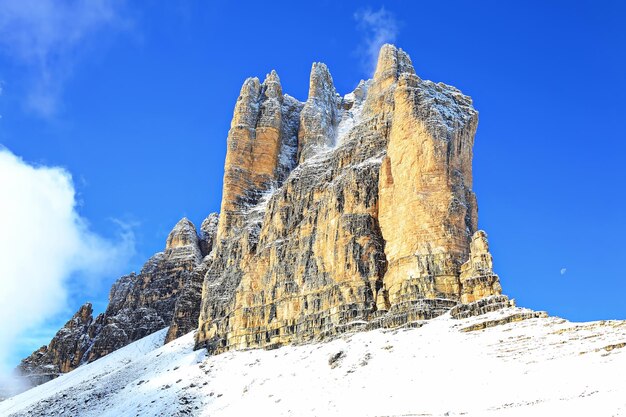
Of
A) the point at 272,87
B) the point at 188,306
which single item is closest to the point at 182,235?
the point at 188,306

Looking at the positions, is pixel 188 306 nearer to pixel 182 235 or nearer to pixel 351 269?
pixel 182 235

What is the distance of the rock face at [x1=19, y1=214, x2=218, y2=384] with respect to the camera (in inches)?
4444

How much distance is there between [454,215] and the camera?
56.2 metres

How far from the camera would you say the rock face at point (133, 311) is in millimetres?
112875

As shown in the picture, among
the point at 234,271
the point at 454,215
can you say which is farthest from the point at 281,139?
the point at 454,215

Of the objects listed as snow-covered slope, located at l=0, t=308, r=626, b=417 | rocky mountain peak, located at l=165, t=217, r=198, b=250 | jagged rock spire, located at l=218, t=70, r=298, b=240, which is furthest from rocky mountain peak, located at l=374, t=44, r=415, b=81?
rocky mountain peak, located at l=165, t=217, r=198, b=250

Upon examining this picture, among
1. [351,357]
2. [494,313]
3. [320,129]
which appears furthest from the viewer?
[320,129]

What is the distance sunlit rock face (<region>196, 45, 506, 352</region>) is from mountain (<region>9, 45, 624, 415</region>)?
0.17m

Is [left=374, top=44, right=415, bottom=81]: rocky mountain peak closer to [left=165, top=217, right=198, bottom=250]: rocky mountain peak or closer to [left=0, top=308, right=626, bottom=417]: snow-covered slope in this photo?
[left=0, top=308, right=626, bottom=417]: snow-covered slope

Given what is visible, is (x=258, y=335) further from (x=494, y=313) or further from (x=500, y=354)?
(x=500, y=354)

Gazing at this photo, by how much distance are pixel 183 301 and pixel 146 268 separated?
24.1 m

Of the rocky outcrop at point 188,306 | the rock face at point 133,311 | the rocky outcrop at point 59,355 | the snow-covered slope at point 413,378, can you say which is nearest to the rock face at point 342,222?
the rocky outcrop at point 188,306

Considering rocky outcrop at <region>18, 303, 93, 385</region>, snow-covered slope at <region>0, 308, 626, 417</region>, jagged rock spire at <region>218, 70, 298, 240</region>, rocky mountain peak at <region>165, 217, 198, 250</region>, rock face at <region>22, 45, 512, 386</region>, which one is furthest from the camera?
rocky mountain peak at <region>165, 217, 198, 250</region>

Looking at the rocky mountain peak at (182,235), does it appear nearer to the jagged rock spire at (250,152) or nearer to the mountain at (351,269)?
the mountain at (351,269)
